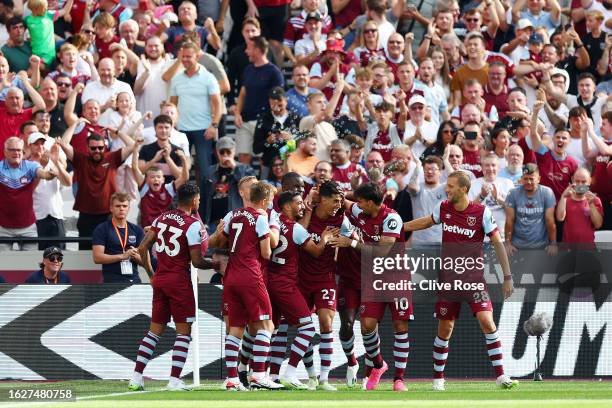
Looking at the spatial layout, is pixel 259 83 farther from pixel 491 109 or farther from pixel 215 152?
pixel 491 109

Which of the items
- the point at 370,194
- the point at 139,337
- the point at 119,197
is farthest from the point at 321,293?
the point at 119,197

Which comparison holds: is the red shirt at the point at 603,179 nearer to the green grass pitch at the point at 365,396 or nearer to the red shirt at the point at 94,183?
the green grass pitch at the point at 365,396

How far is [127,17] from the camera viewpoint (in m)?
22.4

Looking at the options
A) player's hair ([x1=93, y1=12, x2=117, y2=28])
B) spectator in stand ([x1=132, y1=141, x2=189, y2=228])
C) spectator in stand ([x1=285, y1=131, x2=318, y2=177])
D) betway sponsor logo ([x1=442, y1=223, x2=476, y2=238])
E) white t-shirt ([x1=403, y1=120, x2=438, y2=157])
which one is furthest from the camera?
player's hair ([x1=93, y1=12, x2=117, y2=28])

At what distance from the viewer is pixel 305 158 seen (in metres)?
18.8

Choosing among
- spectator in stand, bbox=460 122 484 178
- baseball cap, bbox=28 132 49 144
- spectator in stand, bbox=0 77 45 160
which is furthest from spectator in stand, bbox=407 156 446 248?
spectator in stand, bbox=0 77 45 160

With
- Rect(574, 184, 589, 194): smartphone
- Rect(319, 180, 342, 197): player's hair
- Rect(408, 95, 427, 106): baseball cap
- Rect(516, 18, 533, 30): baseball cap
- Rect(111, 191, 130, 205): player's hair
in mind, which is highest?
Rect(516, 18, 533, 30): baseball cap

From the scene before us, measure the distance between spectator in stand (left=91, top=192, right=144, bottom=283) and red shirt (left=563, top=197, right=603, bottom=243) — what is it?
548 cm

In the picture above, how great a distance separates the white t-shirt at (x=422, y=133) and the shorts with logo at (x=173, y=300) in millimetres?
5651

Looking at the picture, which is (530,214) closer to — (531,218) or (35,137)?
(531,218)

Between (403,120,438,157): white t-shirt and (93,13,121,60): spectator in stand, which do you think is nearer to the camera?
(403,120,438,157): white t-shirt

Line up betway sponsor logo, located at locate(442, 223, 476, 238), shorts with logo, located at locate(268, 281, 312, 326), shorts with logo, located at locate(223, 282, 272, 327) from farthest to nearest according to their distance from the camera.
→ 1. shorts with logo, located at locate(268, 281, 312, 326)
2. betway sponsor logo, located at locate(442, 223, 476, 238)
3. shorts with logo, located at locate(223, 282, 272, 327)

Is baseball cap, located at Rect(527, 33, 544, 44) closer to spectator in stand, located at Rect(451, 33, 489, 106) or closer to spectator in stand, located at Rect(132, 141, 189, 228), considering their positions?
spectator in stand, located at Rect(451, 33, 489, 106)

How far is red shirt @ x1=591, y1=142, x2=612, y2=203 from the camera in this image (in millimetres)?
18708
